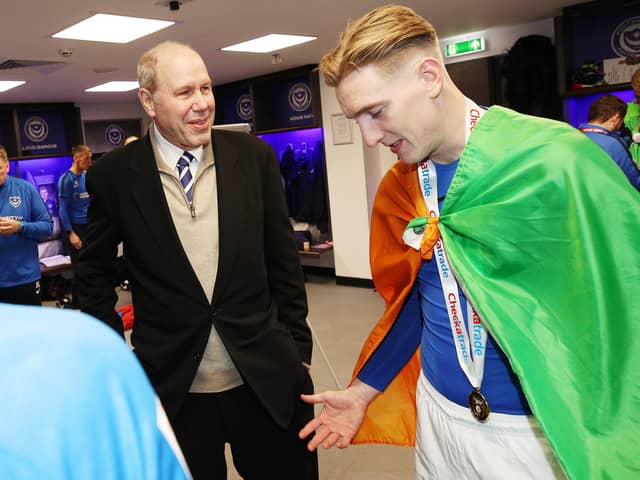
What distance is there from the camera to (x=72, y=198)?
6820 millimetres

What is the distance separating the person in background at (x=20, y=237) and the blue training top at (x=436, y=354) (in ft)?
11.3

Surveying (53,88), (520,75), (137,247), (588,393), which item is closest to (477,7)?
(520,75)

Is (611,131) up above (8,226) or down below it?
above

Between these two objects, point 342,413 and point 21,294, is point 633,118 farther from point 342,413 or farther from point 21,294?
point 21,294

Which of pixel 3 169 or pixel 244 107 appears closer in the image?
pixel 3 169

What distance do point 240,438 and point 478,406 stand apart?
0.90 meters

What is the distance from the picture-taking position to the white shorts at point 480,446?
46.9 inches

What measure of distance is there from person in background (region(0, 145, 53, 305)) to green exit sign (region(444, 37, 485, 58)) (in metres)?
4.48

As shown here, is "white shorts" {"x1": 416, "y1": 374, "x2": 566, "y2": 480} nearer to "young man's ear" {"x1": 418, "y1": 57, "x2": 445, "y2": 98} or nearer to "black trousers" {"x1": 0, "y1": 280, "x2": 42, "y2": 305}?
"young man's ear" {"x1": 418, "y1": 57, "x2": 445, "y2": 98}

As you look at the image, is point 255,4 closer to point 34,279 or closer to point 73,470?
point 34,279

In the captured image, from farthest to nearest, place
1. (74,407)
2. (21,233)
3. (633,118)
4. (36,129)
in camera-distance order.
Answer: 1. (36,129)
2. (633,118)
3. (21,233)
4. (74,407)

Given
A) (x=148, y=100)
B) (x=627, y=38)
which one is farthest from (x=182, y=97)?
(x=627, y=38)

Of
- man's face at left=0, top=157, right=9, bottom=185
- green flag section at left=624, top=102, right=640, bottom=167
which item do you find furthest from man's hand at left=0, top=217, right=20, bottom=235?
green flag section at left=624, top=102, right=640, bottom=167

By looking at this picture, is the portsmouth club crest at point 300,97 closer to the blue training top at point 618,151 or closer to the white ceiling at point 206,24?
the white ceiling at point 206,24
